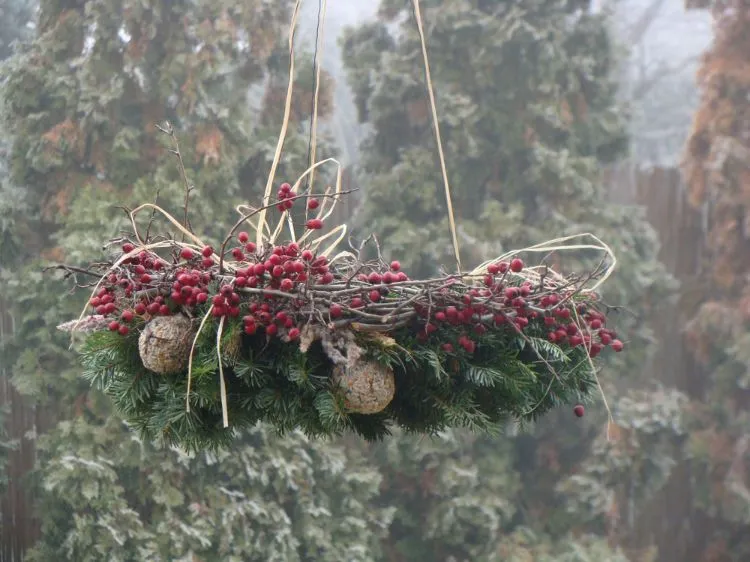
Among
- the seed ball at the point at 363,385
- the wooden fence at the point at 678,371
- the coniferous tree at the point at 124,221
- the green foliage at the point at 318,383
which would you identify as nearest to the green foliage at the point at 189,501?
the coniferous tree at the point at 124,221

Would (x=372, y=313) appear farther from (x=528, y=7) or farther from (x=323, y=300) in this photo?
(x=528, y=7)

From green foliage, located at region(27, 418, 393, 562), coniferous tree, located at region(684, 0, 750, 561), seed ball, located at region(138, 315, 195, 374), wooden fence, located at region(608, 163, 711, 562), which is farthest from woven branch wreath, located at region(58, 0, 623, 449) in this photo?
wooden fence, located at region(608, 163, 711, 562)

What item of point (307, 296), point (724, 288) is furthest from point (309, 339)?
point (724, 288)

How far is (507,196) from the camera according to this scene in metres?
3.05

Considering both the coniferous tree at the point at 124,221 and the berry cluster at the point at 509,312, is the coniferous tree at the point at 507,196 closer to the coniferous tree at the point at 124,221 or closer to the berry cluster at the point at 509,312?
the coniferous tree at the point at 124,221

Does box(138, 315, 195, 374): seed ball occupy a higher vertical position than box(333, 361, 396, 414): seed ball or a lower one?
higher

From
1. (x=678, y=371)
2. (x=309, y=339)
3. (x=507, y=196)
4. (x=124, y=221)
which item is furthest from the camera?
(x=678, y=371)

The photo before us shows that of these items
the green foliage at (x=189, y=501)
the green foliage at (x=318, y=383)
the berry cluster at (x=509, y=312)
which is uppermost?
the berry cluster at (x=509, y=312)

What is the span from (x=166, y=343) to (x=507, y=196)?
243cm

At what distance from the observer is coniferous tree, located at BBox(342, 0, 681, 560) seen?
2.87m

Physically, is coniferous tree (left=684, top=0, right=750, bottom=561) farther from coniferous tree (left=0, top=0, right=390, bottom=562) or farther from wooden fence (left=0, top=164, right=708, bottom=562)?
Answer: coniferous tree (left=0, top=0, right=390, bottom=562)

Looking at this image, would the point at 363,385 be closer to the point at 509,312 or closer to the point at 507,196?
the point at 509,312

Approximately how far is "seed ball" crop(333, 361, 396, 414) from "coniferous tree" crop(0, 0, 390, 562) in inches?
67.0

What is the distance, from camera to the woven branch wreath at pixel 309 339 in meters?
0.76
